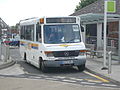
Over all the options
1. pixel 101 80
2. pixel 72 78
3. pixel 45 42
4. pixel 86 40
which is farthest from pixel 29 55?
pixel 86 40

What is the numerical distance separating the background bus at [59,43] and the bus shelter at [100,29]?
3.89 meters

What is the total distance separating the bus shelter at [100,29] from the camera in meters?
18.3

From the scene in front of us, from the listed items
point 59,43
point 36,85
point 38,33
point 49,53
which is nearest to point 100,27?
point 38,33

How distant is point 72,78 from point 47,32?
9.43 feet

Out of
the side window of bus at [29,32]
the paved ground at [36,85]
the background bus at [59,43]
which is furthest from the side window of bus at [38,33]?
the paved ground at [36,85]

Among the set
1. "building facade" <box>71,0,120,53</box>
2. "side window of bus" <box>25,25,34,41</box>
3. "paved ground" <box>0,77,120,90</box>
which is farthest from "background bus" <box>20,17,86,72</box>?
"building facade" <box>71,0,120,53</box>

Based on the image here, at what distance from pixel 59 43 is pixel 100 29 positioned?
930 cm

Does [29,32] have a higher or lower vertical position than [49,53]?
higher

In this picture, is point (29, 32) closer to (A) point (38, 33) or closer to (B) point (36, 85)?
(A) point (38, 33)

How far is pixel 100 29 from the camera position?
22.0 m

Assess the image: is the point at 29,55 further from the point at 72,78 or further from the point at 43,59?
the point at 72,78

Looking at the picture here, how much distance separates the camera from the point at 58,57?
13.1m

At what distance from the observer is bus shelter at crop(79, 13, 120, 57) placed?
18.3 m

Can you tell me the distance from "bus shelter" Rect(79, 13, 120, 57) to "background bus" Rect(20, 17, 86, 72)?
3891 millimetres
